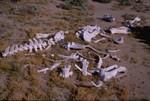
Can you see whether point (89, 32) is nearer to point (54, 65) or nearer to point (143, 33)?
point (143, 33)

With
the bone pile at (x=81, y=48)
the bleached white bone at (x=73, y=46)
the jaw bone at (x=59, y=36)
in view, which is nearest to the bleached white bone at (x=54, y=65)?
the bone pile at (x=81, y=48)

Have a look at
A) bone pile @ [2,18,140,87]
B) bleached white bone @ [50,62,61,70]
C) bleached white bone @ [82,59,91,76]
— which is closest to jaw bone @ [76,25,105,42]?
bone pile @ [2,18,140,87]

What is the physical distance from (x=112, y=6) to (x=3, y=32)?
6.53 m

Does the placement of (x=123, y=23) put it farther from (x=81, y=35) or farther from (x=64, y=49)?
(x=64, y=49)

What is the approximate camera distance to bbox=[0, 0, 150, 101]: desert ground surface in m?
9.29

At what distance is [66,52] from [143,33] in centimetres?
377

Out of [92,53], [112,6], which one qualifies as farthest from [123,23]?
[92,53]

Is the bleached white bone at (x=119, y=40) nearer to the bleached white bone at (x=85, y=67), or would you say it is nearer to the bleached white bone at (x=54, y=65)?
the bleached white bone at (x=85, y=67)

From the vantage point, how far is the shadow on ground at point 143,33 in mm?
12816

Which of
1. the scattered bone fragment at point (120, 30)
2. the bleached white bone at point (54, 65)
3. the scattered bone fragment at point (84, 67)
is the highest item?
the scattered bone fragment at point (120, 30)

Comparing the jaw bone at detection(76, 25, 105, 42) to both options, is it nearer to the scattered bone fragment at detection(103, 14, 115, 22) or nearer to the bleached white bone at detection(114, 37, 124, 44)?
the bleached white bone at detection(114, 37, 124, 44)

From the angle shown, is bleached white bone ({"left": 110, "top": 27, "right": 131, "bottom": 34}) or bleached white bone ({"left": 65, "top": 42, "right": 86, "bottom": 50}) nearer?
bleached white bone ({"left": 65, "top": 42, "right": 86, "bottom": 50})

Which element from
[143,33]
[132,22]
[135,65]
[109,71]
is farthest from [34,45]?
[132,22]

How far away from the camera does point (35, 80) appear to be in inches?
387
